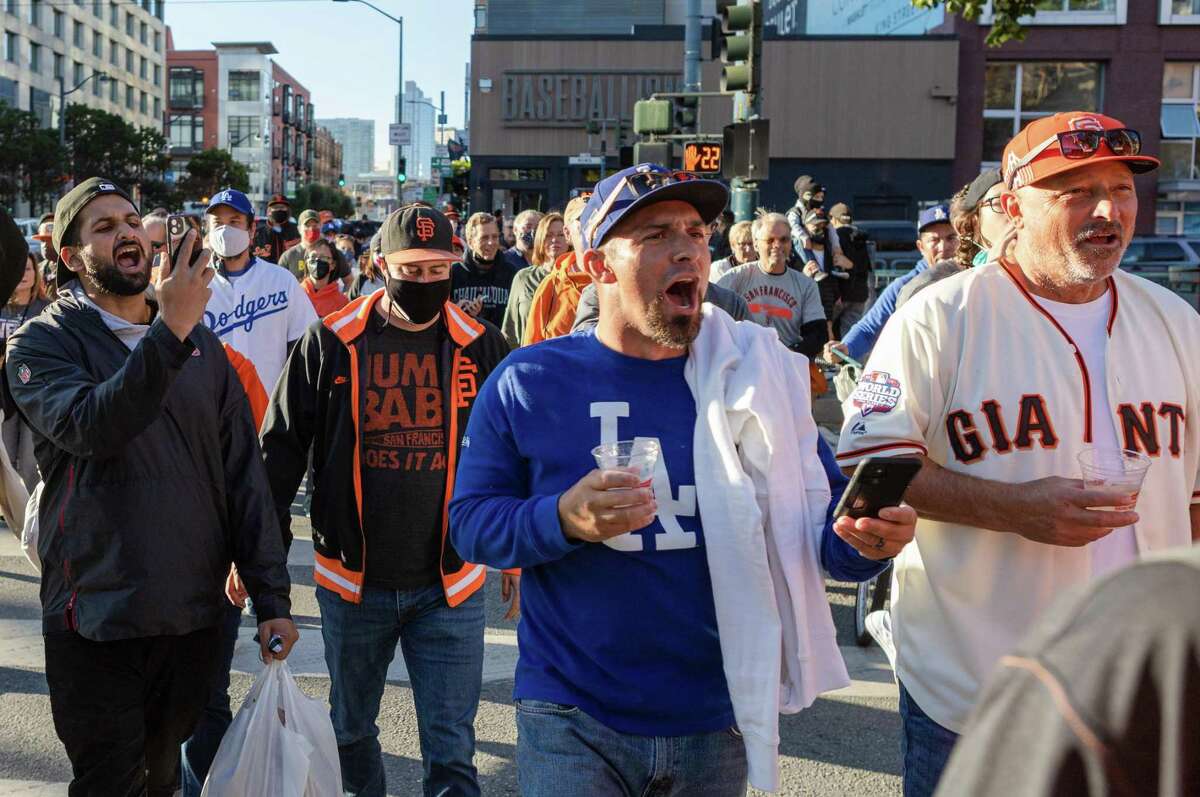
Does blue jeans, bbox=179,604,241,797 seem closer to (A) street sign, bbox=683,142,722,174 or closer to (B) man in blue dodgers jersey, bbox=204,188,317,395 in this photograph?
(B) man in blue dodgers jersey, bbox=204,188,317,395

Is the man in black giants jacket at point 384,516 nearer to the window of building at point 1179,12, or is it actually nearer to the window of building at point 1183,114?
the window of building at point 1179,12

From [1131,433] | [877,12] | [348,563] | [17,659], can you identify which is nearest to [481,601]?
[348,563]

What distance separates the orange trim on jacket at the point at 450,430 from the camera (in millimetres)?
4109

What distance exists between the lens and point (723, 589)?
2660 millimetres

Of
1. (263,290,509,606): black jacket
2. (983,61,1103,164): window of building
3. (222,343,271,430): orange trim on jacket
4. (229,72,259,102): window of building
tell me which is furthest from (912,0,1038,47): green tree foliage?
(229,72,259,102): window of building

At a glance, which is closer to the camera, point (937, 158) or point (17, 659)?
point (17, 659)

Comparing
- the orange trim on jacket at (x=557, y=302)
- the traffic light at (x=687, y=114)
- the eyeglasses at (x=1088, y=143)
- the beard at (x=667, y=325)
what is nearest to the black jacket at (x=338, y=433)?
the beard at (x=667, y=325)

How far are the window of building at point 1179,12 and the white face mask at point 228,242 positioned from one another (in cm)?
3228

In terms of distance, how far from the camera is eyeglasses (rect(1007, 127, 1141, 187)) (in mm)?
2990

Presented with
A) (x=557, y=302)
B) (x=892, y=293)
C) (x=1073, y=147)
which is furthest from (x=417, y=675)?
(x=892, y=293)

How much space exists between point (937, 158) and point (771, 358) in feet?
117

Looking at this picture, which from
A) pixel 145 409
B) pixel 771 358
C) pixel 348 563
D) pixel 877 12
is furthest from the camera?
pixel 877 12

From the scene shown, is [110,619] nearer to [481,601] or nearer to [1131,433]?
[481,601]

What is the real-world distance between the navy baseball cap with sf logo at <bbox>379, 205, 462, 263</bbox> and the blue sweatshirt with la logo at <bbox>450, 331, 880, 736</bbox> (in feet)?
5.28
